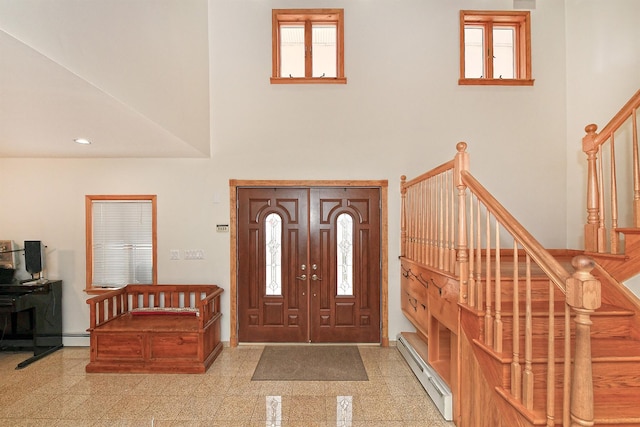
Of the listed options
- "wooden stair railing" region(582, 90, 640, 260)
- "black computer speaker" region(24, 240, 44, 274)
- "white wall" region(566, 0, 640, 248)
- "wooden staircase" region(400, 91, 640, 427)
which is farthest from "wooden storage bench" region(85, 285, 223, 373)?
"white wall" region(566, 0, 640, 248)

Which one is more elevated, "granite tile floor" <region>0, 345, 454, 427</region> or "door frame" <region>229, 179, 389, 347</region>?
"door frame" <region>229, 179, 389, 347</region>

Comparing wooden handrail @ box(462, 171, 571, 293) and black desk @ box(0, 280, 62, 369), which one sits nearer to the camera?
wooden handrail @ box(462, 171, 571, 293)

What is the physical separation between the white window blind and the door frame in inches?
43.6

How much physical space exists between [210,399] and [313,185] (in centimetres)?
259

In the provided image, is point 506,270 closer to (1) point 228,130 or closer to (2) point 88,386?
(1) point 228,130

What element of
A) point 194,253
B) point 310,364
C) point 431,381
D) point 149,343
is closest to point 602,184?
point 431,381

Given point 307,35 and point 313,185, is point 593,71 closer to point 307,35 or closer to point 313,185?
point 307,35

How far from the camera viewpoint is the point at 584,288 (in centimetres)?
135

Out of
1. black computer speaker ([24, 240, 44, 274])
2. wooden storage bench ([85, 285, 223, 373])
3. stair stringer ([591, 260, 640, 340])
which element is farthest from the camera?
black computer speaker ([24, 240, 44, 274])

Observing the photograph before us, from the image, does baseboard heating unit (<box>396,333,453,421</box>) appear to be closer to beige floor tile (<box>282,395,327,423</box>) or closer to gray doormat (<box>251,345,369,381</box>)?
gray doormat (<box>251,345,369,381</box>)

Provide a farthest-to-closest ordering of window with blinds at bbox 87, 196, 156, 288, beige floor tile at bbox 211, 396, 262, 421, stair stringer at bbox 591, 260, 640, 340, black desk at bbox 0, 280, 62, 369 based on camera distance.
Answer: window with blinds at bbox 87, 196, 156, 288
black desk at bbox 0, 280, 62, 369
beige floor tile at bbox 211, 396, 262, 421
stair stringer at bbox 591, 260, 640, 340

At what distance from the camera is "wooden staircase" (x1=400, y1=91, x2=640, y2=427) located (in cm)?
148

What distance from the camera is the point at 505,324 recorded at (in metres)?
2.24

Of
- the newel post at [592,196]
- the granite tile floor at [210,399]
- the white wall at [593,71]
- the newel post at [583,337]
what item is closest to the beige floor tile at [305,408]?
the granite tile floor at [210,399]
